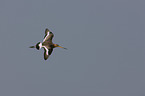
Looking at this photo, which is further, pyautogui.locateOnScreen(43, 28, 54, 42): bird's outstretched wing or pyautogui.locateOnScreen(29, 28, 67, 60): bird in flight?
pyautogui.locateOnScreen(43, 28, 54, 42): bird's outstretched wing

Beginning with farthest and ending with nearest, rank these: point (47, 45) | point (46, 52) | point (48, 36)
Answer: point (48, 36)
point (47, 45)
point (46, 52)

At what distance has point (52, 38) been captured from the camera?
36.3m

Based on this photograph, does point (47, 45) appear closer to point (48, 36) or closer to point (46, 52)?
point (46, 52)

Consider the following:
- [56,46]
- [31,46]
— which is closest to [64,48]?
[56,46]

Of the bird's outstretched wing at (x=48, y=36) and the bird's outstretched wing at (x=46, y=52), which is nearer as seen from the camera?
the bird's outstretched wing at (x=46, y=52)

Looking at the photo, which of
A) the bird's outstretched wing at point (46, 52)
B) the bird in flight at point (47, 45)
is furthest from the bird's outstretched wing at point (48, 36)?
the bird's outstretched wing at point (46, 52)

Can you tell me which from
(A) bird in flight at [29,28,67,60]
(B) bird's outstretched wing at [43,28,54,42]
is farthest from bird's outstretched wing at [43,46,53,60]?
(B) bird's outstretched wing at [43,28,54,42]

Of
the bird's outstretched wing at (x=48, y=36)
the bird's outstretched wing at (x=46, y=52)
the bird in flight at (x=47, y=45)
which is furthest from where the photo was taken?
the bird's outstretched wing at (x=48, y=36)

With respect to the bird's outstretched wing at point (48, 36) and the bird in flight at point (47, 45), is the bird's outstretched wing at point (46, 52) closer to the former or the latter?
the bird in flight at point (47, 45)

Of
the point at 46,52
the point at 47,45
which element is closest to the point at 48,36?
the point at 47,45

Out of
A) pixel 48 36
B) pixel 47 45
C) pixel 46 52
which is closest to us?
pixel 46 52

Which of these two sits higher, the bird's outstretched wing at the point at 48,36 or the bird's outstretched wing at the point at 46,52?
the bird's outstretched wing at the point at 48,36

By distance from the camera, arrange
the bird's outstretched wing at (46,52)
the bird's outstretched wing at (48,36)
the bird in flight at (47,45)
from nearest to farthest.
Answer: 1. the bird's outstretched wing at (46,52)
2. the bird in flight at (47,45)
3. the bird's outstretched wing at (48,36)

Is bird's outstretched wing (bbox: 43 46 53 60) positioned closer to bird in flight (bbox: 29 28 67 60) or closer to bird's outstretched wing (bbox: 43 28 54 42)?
bird in flight (bbox: 29 28 67 60)
